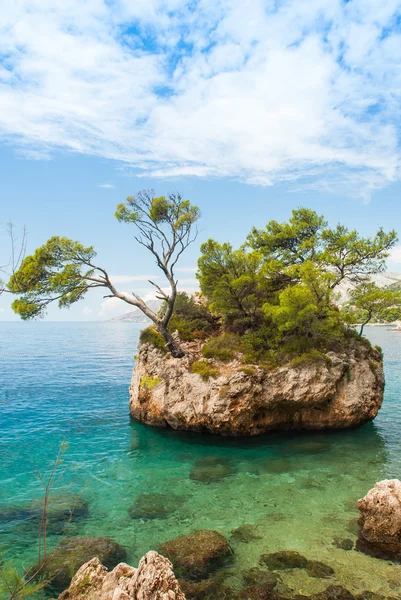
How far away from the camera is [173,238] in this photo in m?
26.1

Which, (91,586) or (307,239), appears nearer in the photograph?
(91,586)

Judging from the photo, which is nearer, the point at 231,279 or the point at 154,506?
the point at 154,506

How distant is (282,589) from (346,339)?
57.6 ft

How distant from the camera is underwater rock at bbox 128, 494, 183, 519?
1362 cm

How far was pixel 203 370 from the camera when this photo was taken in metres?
22.2

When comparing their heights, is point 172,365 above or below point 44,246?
below

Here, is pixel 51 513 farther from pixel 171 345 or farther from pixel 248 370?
pixel 171 345

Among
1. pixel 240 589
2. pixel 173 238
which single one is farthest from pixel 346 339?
pixel 240 589

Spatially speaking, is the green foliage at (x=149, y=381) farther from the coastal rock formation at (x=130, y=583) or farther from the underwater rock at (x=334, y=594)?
the underwater rock at (x=334, y=594)

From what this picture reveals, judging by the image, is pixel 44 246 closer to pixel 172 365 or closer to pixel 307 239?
pixel 172 365

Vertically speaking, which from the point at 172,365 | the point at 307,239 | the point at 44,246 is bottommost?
the point at 172,365

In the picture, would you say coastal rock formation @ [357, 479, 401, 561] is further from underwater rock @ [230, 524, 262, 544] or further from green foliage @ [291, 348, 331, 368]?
green foliage @ [291, 348, 331, 368]

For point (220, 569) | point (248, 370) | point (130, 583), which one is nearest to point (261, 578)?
point (220, 569)

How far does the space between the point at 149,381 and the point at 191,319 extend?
6.46 m
